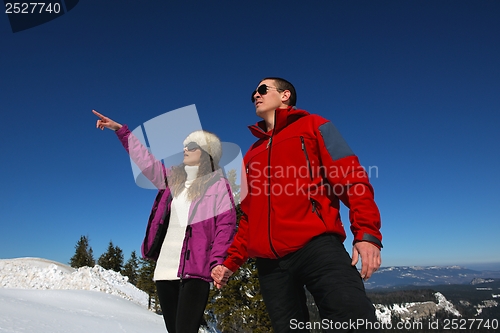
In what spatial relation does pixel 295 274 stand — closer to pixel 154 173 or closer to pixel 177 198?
pixel 177 198

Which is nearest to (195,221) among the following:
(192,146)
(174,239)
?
(174,239)

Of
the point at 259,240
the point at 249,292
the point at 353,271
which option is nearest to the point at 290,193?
the point at 259,240

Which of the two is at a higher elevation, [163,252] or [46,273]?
[163,252]

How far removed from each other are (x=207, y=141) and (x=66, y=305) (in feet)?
53.2

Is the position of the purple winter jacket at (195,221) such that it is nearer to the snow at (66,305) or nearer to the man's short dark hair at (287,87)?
the man's short dark hair at (287,87)

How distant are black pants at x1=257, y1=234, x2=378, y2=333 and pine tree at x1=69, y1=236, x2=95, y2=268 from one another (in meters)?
69.6

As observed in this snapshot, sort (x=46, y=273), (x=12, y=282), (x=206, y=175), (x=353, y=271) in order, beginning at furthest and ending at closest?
1. (x=46, y=273)
2. (x=12, y=282)
3. (x=206, y=175)
4. (x=353, y=271)

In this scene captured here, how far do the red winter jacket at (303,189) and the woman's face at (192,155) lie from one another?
1.27 metres

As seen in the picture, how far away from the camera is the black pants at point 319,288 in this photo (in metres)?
1.84

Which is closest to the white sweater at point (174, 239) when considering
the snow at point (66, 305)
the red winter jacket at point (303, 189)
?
the red winter jacket at point (303, 189)

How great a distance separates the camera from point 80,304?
17.1 metres

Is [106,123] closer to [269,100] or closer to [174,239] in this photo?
[174,239]

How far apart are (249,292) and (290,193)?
16.4 meters

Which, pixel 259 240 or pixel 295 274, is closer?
pixel 295 274
